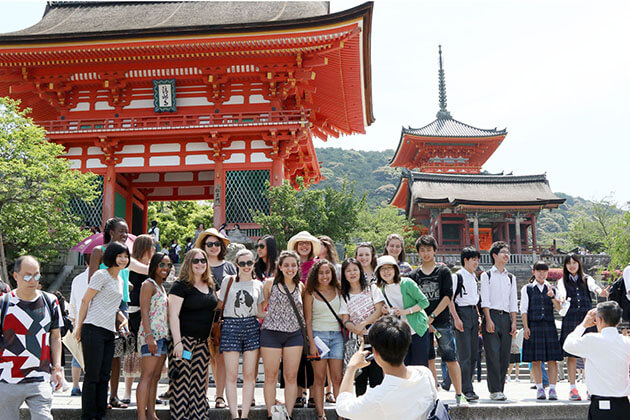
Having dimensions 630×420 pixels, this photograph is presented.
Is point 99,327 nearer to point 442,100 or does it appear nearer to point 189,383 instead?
point 189,383

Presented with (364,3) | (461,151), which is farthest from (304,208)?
(461,151)

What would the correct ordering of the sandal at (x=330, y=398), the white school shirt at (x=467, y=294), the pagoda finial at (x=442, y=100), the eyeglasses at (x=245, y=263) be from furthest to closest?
1. the pagoda finial at (x=442, y=100)
2. the white school shirt at (x=467, y=294)
3. the sandal at (x=330, y=398)
4. the eyeglasses at (x=245, y=263)

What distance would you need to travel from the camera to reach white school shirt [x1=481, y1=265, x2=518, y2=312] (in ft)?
21.2

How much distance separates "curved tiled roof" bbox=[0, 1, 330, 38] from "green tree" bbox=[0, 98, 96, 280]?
21.5 feet

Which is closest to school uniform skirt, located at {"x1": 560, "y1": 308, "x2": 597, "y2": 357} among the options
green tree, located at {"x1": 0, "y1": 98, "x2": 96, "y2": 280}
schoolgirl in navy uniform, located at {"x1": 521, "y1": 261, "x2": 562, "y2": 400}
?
schoolgirl in navy uniform, located at {"x1": 521, "y1": 261, "x2": 562, "y2": 400}

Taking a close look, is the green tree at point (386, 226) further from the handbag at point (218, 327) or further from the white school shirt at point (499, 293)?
the handbag at point (218, 327)

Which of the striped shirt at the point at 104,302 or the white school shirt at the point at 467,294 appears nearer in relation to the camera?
the striped shirt at the point at 104,302

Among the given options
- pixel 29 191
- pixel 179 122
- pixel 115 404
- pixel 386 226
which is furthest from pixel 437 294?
pixel 386 226

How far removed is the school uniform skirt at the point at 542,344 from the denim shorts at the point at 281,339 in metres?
3.13

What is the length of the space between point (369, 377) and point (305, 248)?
1727mm

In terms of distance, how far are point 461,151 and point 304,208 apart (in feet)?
70.7

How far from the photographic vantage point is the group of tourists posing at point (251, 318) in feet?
16.6

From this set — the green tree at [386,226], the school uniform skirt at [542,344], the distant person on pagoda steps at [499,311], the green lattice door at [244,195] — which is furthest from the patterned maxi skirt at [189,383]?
the green tree at [386,226]

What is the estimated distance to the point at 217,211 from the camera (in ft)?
52.3
